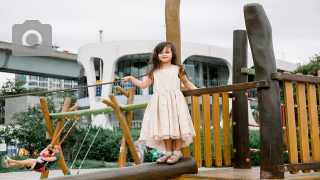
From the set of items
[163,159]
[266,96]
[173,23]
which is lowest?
[163,159]

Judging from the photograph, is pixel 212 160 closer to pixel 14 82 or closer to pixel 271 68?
pixel 271 68

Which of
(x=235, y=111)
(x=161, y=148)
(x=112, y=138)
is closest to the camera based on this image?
(x=161, y=148)

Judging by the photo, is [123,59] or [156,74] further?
[123,59]

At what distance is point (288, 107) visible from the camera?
3.55 m

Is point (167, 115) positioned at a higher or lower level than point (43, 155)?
higher

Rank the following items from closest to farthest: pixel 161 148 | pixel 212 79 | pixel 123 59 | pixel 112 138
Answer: pixel 161 148, pixel 112 138, pixel 123 59, pixel 212 79

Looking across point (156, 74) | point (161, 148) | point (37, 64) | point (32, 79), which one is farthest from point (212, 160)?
point (32, 79)

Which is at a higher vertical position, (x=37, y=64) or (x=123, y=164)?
(x=37, y=64)

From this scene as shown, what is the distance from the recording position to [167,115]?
147 inches

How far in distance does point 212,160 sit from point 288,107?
122 centimetres

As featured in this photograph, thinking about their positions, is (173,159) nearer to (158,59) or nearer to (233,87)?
(233,87)

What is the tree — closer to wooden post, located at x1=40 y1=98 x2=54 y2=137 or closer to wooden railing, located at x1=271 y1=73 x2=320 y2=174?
wooden post, located at x1=40 y1=98 x2=54 y2=137

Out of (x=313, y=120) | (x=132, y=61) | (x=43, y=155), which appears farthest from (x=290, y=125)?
(x=132, y=61)

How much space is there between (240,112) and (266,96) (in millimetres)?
1471
